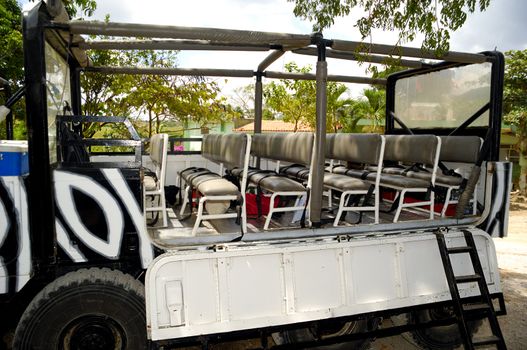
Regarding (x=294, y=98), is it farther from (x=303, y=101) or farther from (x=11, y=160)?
(x=11, y=160)

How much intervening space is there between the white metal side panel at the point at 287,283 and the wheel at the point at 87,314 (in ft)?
0.71

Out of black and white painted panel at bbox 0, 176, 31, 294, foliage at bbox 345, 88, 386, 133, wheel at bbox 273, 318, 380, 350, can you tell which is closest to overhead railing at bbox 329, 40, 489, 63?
wheel at bbox 273, 318, 380, 350

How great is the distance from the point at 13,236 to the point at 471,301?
3.49 metres

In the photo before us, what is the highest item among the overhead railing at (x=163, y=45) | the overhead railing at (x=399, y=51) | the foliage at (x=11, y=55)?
the foliage at (x=11, y=55)

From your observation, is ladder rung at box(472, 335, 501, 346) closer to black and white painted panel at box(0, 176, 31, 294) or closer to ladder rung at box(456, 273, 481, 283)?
ladder rung at box(456, 273, 481, 283)

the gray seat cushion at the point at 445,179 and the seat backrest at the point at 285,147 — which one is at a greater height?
the seat backrest at the point at 285,147

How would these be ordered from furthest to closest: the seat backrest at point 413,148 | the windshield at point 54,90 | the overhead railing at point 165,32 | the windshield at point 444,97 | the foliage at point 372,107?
the foliage at point 372,107 < the windshield at point 444,97 < the seat backrest at point 413,148 < the windshield at point 54,90 < the overhead railing at point 165,32

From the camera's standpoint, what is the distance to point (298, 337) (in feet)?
11.5

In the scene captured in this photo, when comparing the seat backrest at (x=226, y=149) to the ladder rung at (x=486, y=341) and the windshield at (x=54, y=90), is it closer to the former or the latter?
the windshield at (x=54, y=90)

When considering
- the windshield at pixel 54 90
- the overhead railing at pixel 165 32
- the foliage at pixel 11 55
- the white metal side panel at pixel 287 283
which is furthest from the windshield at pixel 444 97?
the foliage at pixel 11 55

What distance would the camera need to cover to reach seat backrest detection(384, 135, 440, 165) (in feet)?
14.5

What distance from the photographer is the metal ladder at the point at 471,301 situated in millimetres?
3382

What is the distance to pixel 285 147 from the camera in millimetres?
4723

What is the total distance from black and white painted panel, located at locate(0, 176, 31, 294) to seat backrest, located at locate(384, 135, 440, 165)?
356 centimetres
